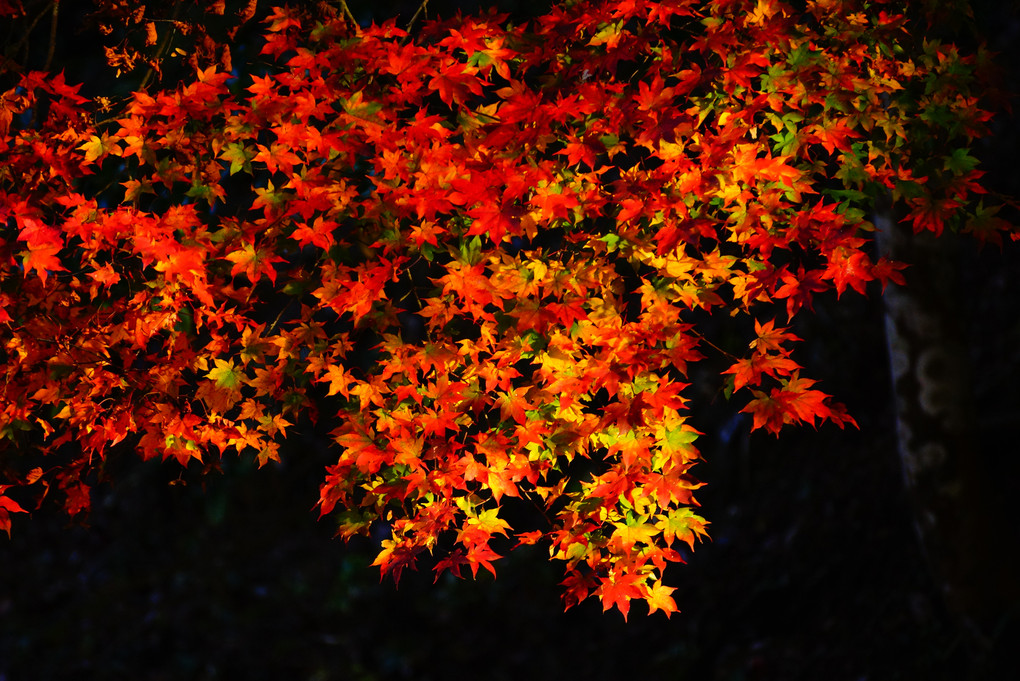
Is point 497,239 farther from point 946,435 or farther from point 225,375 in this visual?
point 946,435

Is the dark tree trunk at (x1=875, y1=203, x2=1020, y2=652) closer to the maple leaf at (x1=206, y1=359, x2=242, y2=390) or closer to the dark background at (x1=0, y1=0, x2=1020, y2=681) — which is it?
the dark background at (x1=0, y1=0, x2=1020, y2=681)

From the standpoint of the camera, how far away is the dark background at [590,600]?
180 inches

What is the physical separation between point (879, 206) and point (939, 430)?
98 cm

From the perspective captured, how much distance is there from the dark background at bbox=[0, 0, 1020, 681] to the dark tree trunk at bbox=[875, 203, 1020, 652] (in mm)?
291

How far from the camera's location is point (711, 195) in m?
2.47

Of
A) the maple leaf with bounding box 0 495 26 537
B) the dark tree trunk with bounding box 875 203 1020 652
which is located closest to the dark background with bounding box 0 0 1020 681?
the dark tree trunk with bounding box 875 203 1020 652

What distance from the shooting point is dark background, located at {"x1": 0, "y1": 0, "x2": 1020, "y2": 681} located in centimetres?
457

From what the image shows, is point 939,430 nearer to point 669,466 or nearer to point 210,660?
point 669,466

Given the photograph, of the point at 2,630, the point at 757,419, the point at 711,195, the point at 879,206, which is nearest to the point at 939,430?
the point at 879,206

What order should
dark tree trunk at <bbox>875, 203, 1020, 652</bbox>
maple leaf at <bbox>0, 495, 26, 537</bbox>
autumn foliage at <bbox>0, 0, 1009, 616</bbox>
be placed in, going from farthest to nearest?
dark tree trunk at <bbox>875, 203, 1020, 652</bbox> < maple leaf at <bbox>0, 495, 26, 537</bbox> < autumn foliage at <bbox>0, 0, 1009, 616</bbox>

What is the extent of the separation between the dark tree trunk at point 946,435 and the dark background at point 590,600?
291mm

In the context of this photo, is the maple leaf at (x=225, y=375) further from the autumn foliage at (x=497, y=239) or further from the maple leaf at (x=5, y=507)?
the maple leaf at (x=5, y=507)

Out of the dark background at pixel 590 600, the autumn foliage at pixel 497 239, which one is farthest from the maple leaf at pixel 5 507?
the dark background at pixel 590 600

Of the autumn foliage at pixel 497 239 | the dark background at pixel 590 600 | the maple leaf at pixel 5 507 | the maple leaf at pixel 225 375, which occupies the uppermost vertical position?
the autumn foliage at pixel 497 239
